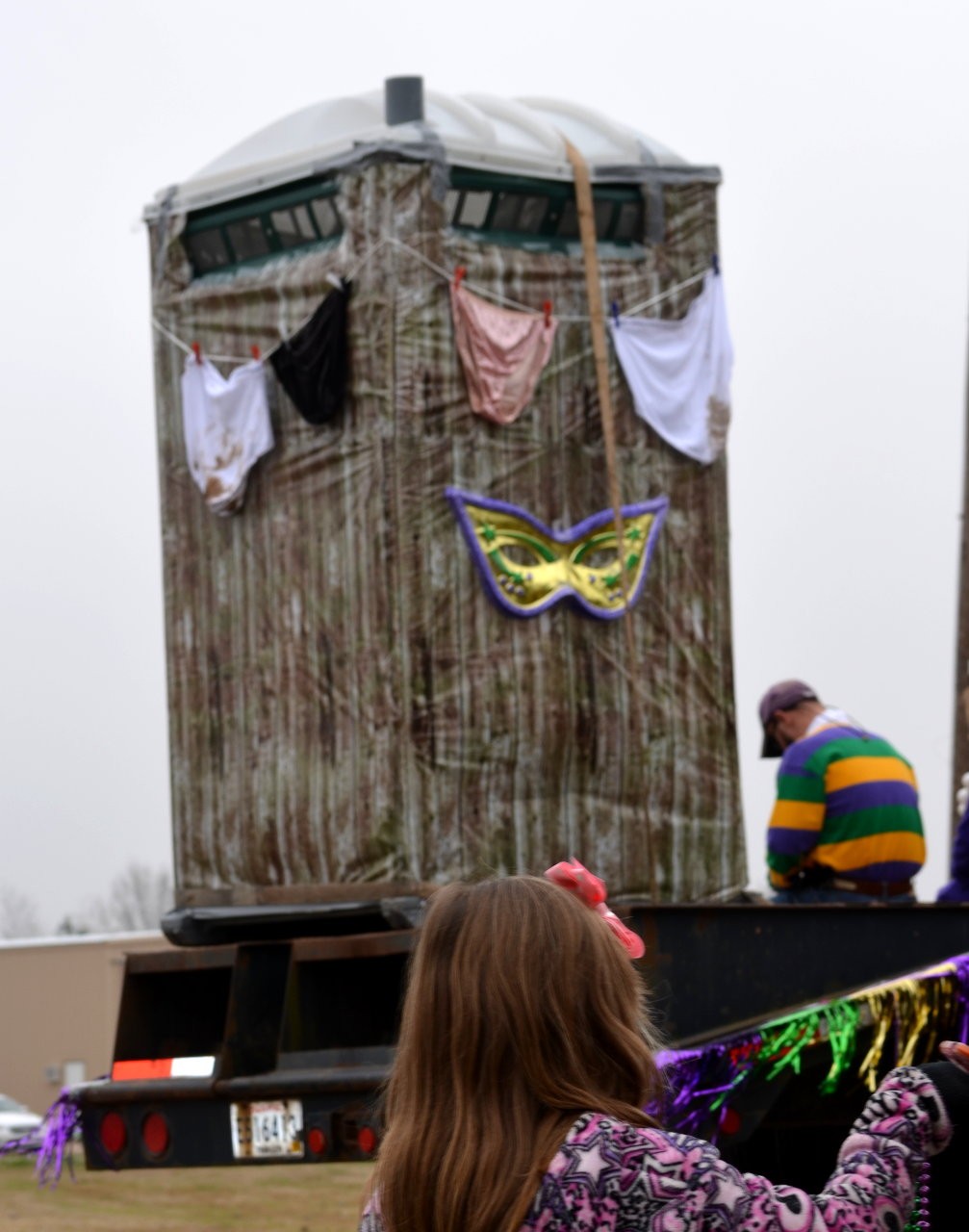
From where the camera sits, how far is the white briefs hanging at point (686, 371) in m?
7.42

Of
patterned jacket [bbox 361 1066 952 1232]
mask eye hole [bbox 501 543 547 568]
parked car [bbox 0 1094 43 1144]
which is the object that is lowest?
parked car [bbox 0 1094 43 1144]

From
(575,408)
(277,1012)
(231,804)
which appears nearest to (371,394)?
(575,408)

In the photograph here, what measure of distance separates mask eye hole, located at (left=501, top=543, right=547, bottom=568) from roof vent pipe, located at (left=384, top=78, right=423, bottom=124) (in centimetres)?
172

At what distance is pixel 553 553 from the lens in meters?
7.21

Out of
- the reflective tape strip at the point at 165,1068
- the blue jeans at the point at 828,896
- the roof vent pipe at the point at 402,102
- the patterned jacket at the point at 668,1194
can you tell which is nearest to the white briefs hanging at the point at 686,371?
the roof vent pipe at the point at 402,102

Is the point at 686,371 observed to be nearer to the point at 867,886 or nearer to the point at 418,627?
the point at 418,627

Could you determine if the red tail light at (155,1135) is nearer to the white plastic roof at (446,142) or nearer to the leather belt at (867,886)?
the leather belt at (867,886)

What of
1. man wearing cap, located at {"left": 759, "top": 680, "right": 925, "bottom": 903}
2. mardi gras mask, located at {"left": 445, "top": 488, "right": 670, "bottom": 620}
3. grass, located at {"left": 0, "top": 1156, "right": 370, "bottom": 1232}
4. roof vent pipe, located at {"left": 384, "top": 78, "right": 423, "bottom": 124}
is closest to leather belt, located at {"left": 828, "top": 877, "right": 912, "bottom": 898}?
man wearing cap, located at {"left": 759, "top": 680, "right": 925, "bottom": 903}

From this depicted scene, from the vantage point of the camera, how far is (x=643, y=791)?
289 inches

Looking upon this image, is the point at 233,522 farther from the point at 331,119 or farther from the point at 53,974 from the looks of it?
the point at 53,974

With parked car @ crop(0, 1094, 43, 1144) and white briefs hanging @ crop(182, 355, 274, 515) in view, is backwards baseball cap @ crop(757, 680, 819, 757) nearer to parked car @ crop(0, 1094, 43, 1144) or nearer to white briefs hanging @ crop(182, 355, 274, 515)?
white briefs hanging @ crop(182, 355, 274, 515)

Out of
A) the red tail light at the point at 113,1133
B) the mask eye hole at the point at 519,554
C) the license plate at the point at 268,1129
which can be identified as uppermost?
the mask eye hole at the point at 519,554

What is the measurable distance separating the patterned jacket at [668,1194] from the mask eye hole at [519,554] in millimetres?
4813

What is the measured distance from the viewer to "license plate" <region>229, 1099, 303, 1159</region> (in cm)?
562
